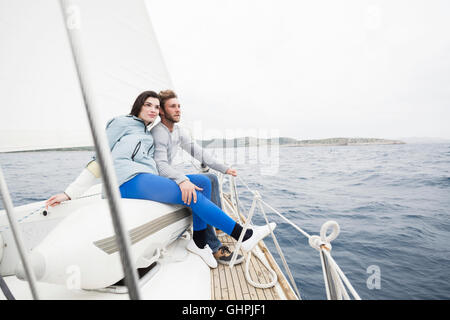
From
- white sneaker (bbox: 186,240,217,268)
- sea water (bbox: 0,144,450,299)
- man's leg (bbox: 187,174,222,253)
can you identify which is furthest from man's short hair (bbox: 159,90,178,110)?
sea water (bbox: 0,144,450,299)

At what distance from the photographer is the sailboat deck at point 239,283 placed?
1111 mm

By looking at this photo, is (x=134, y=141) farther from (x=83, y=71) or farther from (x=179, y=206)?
(x=83, y=71)

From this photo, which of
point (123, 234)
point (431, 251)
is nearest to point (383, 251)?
point (431, 251)

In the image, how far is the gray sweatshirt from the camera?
130 cm

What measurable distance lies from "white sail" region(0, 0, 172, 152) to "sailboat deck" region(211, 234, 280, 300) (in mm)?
1175

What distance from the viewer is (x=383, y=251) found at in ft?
8.33

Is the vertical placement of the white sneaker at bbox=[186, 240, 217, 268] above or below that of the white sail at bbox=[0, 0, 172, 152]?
below

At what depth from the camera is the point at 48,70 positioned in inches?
63.6

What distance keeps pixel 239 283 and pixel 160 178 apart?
31.5 inches

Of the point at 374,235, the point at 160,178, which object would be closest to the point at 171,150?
the point at 160,178

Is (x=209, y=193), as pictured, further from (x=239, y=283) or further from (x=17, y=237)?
(x=17, y=237)

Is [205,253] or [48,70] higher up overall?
[48,70]

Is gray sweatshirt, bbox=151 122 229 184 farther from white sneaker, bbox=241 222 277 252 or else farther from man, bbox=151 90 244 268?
white sneaker, bbox=241 222 277 252

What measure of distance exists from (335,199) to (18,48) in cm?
579
